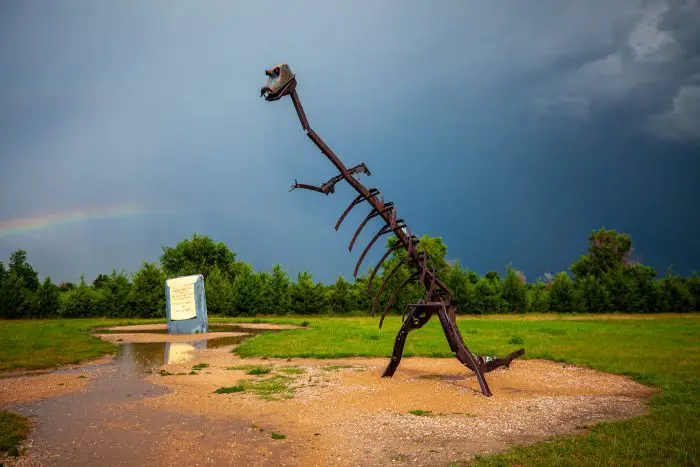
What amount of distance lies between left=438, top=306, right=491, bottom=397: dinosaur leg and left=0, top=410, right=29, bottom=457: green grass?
24.5 ft

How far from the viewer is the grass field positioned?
6.18m

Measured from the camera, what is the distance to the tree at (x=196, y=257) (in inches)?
2292

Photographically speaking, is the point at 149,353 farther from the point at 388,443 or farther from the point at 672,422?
the point at 672,422

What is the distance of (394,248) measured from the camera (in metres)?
10.6

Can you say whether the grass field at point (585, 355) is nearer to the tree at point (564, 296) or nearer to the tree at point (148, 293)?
the tree at point (148, 293)

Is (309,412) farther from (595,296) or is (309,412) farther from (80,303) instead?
(80,303)

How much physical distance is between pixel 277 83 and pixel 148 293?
117ft

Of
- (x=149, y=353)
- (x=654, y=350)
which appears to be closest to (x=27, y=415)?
(x=149, y=353)

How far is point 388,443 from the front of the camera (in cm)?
677

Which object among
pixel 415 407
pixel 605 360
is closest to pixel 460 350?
pixel 415 407

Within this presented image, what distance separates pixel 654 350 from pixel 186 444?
15482mm

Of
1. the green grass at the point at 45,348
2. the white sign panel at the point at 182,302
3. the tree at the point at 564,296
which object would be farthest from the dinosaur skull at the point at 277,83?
the tree at the point at 564,296

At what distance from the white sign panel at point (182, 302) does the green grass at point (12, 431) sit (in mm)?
17473

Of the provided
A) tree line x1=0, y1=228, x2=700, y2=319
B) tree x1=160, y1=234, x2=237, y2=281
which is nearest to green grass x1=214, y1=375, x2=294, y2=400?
tree line x1=0, y1=228, x2=700, y2=319
